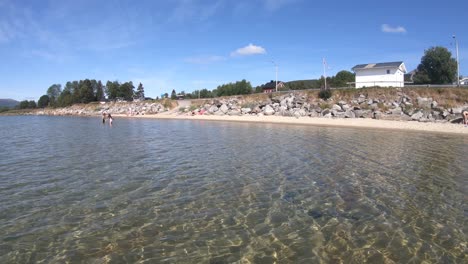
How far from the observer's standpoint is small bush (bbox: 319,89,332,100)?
60406 mm

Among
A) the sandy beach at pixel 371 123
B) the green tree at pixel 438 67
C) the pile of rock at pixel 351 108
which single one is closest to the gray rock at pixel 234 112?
the pile of rock at pixel 351 108

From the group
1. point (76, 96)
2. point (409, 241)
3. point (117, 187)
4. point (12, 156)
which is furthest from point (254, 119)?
point (76, 96)

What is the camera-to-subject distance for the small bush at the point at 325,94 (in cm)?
6041

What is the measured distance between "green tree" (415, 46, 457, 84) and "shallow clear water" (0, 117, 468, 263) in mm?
70351

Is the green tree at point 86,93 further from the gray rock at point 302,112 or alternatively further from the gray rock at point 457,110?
the gray rock at point 457,110

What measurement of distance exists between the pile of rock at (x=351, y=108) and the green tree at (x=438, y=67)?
31.1 meters

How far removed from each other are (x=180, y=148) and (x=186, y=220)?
47.0 feet

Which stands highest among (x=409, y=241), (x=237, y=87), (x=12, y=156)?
(x=237, y=87)

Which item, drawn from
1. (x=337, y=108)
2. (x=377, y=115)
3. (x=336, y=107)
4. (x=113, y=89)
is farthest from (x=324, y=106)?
(x=113, y=89)

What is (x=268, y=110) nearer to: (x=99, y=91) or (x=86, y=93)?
(x=86, y=93)

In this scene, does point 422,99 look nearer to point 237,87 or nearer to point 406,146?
point 406,146

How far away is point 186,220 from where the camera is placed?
905cm

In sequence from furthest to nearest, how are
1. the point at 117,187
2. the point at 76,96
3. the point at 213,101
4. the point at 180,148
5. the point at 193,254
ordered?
the point at 76,96
the point at 213,101
the point at 180,148
the point at 117,187
the point at 193,254

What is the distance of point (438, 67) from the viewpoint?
7688 centimetres
